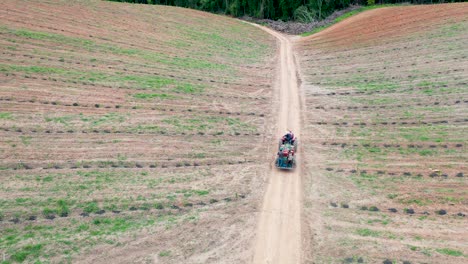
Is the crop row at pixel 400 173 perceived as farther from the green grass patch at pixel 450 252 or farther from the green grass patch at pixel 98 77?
the green grass patch at pixel 98 77

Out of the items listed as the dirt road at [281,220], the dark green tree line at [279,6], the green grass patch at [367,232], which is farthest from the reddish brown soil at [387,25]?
the green grass patch at [367,232]

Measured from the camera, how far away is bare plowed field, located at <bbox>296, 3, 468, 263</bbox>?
11812mm

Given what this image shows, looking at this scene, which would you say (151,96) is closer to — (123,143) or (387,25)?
(123,143)

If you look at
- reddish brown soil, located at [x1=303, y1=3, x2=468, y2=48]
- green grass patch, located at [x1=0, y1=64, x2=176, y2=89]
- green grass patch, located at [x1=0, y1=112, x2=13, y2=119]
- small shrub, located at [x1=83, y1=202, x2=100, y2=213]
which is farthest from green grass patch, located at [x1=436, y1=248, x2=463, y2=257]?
reddish brown soil, located at [x1=303, y1=3, x2=468, y2=48]

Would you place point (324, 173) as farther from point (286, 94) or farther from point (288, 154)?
point (286, 94)

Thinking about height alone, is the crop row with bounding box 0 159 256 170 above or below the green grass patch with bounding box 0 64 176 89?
below

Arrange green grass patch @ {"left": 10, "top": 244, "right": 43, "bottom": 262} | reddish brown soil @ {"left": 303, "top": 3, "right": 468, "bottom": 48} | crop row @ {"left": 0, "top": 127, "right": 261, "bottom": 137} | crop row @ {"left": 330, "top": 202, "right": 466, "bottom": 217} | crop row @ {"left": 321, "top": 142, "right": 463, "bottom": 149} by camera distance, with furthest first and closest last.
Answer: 1. reddish brown soil @ {"left": 303, "top": 3, "right": 468, "bottom": 48}
2. crop row @ {"left": 0, "top": 127, "right": 261, "bottom": 137}
3. crop row @ {"left": 321, "top": 142, "right": 463, "bottom": 149}
4. crop row @ {"left": 330, "top": 202, "right": 466, "bottom": 217}
5. green grass patch @ {"left": 10, "top": 244, "right": 43, "bottom": 262}

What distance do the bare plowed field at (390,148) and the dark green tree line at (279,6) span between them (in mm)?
23164

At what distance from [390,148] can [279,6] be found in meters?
49.1

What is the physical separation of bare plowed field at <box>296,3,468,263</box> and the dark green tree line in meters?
23.2

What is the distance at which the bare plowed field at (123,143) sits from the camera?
11.8 meters

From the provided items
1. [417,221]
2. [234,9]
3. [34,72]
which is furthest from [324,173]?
[234,9]

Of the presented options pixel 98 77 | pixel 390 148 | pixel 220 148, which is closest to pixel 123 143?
pixel 220 148

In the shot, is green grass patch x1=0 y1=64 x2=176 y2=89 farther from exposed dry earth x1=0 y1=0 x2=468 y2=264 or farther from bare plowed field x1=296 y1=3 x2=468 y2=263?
bare plowed field x1=296 y1=3 x2=468 y2=263
